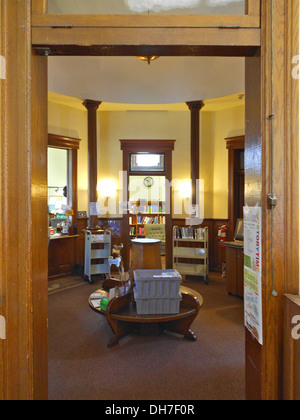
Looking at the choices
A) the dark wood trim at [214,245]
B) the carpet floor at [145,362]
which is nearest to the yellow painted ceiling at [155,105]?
the dark wood trim at [214,245]

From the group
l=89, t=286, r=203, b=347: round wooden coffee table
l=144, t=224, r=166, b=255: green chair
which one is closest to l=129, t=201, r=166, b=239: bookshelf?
l=144, t=224, r=166, b=255: green chair

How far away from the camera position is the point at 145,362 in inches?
105

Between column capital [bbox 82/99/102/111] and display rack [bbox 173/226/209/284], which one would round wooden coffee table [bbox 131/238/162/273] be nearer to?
display rack [bbox 173/226/209/284]

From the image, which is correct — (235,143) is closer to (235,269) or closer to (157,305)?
(235,269)

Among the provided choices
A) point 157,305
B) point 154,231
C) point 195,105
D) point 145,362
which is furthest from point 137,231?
point 145,362

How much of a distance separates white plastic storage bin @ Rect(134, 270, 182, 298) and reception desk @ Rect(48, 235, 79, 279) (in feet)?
10.7

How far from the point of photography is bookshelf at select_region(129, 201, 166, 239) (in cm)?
930

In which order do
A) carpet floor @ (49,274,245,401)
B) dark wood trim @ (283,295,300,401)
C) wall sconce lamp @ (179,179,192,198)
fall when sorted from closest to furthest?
dark wood trim @ (283,295,300,401) → carpet floor @ (49,274,245,401) → wall sconce lamp @ (179,179,192,198)

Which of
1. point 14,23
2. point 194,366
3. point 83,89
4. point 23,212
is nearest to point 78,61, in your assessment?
point 83,89

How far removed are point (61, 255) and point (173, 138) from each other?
3.71 metres

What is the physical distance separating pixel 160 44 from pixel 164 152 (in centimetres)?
555

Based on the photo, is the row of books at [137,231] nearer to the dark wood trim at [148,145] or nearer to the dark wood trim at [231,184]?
the dark wood trim at [148,145]

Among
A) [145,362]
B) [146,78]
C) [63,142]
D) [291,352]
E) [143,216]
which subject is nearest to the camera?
[291,352]

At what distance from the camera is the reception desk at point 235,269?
14.3 feet
